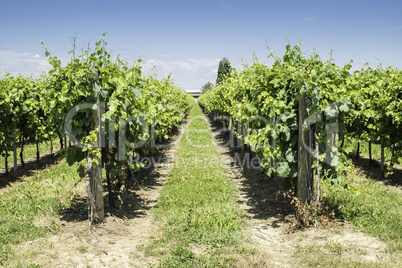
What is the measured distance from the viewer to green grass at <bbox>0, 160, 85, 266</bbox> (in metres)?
4.87

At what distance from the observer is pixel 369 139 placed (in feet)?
32.0

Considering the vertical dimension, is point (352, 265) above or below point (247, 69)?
below

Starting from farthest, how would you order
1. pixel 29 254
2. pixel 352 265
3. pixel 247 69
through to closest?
pixel 247 69
pixel 29 254
pixel 352 265

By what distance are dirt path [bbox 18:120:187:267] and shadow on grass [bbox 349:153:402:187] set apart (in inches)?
259

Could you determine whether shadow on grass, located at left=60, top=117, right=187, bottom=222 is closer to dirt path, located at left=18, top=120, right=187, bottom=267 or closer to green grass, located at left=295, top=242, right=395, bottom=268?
dirt path, located at left=18, top=120, right=187, bottom=267

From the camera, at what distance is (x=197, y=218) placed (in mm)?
5535

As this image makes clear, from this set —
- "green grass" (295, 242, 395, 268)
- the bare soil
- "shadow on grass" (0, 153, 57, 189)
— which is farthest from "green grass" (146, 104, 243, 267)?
"shadow on grass" (0, 153, 57, 189)

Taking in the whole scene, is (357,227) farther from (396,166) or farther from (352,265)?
(396,166)

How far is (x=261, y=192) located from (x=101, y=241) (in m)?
4.15

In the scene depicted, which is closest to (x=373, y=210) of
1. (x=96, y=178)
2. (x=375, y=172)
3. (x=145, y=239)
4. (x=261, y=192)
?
(x=261, y=192)

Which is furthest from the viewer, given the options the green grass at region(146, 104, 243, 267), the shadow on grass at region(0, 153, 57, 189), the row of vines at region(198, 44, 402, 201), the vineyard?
the shadow on grass at region(0, 153, 57, 189)

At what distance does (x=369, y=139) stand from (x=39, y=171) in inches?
423

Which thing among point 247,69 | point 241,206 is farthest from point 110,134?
point 247,69

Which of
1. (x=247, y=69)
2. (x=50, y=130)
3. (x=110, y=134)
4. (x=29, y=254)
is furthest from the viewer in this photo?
(x=50, y=130)
